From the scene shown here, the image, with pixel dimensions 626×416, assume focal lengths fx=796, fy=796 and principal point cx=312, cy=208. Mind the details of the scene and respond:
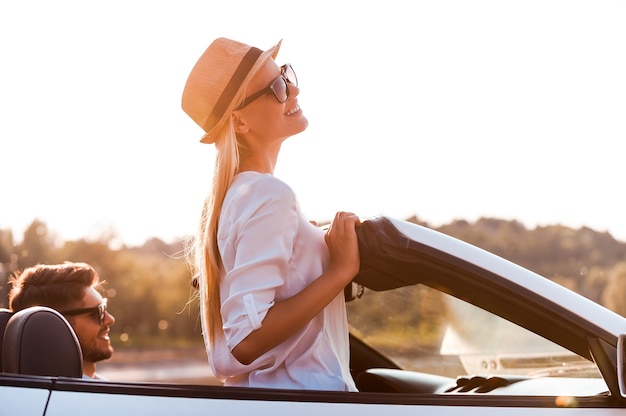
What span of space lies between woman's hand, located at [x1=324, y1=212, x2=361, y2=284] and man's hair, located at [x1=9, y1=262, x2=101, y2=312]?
5.39ft

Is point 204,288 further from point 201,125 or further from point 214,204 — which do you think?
point 201,125

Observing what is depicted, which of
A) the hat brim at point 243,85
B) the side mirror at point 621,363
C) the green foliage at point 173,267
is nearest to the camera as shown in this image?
the side mirror at point 621,363

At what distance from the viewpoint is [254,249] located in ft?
6.73

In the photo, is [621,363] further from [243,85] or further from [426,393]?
[243,85]

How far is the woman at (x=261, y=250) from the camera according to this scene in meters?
2.02

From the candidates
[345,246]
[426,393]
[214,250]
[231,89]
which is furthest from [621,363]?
[231,89]

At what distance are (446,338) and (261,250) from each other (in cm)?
111

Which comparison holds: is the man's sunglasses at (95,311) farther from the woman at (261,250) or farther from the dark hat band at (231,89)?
the dark hat band at (231,89)

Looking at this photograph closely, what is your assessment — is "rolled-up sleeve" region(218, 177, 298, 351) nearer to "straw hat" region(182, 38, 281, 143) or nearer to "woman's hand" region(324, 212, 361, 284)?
"woman's hand" region(324, 212, 361, 284)

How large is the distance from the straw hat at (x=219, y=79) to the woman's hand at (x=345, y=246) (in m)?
0.53

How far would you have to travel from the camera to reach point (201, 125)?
247 centimetres

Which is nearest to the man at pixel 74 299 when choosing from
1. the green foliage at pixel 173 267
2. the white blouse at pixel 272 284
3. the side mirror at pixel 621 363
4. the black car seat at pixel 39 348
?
the black car seat at pixel 39 348

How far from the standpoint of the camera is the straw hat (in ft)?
7.84

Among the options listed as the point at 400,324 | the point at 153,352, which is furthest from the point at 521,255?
the point at 400,324
